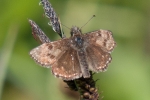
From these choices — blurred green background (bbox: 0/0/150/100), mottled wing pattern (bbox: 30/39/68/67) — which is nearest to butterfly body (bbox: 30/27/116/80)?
mottled wing pattern (bbox: 30/39/68/67)

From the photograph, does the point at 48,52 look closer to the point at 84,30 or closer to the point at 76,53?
the point at 76,53

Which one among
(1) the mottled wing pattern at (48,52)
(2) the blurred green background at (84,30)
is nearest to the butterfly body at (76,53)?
(1) the mottled wing pattern at (48,52)

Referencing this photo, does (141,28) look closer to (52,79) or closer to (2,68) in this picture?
(52,79)

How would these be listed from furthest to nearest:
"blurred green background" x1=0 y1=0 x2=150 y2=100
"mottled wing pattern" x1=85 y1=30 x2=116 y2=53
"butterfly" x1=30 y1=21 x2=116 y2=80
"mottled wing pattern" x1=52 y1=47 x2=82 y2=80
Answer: "blurred green background" x1=0 y1=0 x2=150 y2=100 < "mottled wing pattern" x1=85 y1=30 x2=116 y2=53 < "butterfly" x1=30 y1=21 x2=116 y2=80 < "mottled wing pattern" x1=52 y1=47 x2=82 y2=80

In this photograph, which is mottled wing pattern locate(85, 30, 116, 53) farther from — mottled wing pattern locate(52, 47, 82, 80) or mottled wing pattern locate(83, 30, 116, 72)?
mottled wing pattern locate(52, 47, 82, 80)

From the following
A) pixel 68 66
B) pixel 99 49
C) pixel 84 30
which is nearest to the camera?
pixel 68 66

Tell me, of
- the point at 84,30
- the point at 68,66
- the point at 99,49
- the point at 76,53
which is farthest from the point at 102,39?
the point at 84,30
